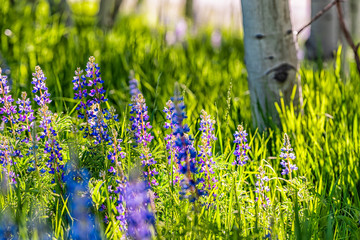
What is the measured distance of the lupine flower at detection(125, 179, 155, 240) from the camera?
1377 mm

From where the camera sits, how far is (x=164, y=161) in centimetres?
211

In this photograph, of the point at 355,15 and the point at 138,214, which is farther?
the point at 355,15

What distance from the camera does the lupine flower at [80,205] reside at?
1.50 meters

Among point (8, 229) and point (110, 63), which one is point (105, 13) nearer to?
point (110, 63)

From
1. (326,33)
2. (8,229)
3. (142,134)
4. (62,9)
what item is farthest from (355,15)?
(8,229)

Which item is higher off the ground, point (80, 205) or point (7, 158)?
point (7, 158)

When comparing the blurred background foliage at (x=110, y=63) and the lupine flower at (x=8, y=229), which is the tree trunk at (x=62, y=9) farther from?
the lupine flower at (x=8, y=229)

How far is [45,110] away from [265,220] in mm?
967

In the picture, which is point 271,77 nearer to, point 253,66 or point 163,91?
point 253,66

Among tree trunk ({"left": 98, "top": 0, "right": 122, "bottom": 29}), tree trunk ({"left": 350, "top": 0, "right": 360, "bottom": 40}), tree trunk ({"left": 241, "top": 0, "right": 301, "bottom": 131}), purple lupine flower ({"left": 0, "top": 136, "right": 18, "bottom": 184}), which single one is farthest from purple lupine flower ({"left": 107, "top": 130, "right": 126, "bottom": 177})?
tree trunk ({"left": 350, "top": 0, "right": 360, "bottom": 40})

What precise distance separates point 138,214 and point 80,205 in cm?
24

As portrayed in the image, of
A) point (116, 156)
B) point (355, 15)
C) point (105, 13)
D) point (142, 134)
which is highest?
point (355, 15)

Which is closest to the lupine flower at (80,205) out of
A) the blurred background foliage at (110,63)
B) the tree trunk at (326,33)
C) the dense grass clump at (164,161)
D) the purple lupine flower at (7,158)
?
the dense grass clump at (164,161)

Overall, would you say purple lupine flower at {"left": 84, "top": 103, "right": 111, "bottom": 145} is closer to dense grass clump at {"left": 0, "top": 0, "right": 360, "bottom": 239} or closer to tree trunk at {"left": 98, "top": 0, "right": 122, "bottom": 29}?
dense grass clump at {"left": 0, "top": 0, "right": 360, "bottom": 239}
